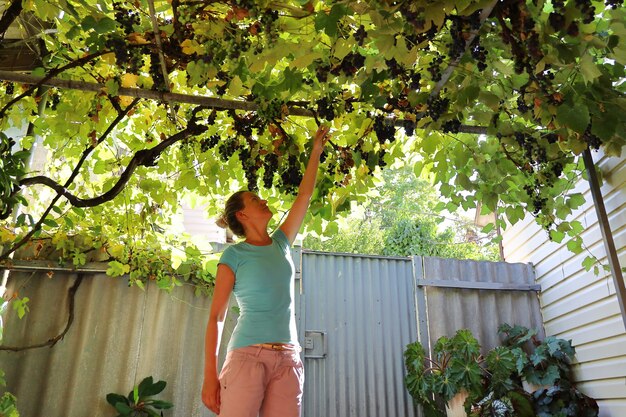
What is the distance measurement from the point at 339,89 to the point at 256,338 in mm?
1031

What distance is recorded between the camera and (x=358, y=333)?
167 inches

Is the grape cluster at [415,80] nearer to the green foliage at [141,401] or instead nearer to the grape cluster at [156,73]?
the grape cluster at [156,73]

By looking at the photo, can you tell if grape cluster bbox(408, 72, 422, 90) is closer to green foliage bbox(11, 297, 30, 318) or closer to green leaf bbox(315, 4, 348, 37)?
green leaf bbox(315, 4, 348, 37)

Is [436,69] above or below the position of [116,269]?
above

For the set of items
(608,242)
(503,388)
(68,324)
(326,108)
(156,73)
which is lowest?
(503,388)

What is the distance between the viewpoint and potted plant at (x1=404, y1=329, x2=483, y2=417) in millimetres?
3844

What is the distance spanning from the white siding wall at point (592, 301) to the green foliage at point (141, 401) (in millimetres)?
3090

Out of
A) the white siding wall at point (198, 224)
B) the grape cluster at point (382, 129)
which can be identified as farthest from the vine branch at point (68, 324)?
the white siding wall at point (198, 224)

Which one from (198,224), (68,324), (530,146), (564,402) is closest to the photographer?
(530,146)

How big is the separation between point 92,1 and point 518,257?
4.53 meters

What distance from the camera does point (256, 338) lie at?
171cm

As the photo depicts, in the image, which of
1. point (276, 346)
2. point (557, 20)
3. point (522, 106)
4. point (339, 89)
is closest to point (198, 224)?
point (339, 89)

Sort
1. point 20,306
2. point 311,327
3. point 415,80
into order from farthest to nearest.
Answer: point 311,327, point 20,306, point 415,80

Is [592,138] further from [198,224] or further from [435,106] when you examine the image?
[198,224]
